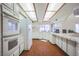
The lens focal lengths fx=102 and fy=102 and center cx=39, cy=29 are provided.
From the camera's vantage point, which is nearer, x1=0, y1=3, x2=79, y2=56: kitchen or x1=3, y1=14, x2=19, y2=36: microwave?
x1=3, y1=14, x2=19, y2=36: microwave

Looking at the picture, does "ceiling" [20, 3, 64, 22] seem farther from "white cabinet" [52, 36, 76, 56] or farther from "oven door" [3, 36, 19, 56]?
"oven door" [3, 36, 19, 56]

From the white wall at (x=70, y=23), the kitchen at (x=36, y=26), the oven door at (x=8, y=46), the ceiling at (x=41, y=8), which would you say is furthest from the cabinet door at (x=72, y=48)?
the white wall at (x=70, y=23)

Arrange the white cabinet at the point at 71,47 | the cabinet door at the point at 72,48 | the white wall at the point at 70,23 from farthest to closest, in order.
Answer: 1. the white wall at the point at 70,23
2. the cabinet door at the point at 72,48
3. the white cabinet at the point at 71,47

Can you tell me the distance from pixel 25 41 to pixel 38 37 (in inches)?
246

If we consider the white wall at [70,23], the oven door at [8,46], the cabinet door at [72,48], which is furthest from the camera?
the white wall at [70,23]

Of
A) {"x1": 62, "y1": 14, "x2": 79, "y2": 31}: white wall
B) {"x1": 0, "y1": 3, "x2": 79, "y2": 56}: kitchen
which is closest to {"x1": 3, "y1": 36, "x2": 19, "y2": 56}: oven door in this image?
{"x1": 0, "y1": 3, "x2": 79, "y2": 56}: kitchen

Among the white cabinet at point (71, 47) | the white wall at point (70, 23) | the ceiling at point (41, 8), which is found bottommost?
the white cabinet at point (71, 47)

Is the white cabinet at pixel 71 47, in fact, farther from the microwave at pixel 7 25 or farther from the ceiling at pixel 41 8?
the microwave at pixel 7 25

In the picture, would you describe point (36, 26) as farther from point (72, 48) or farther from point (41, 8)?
point (72, 48)

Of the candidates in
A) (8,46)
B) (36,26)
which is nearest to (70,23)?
(8,46)

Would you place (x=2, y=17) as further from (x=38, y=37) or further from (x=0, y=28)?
(x=38, y=37)

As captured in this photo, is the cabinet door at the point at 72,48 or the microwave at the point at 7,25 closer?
the microwave at the point at 7,25

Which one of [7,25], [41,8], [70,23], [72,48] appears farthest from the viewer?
[70,23]

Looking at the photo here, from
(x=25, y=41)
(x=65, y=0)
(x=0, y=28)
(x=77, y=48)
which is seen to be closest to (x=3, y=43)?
(x=0, y=28)
